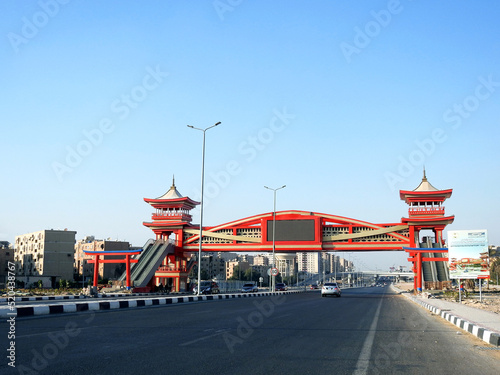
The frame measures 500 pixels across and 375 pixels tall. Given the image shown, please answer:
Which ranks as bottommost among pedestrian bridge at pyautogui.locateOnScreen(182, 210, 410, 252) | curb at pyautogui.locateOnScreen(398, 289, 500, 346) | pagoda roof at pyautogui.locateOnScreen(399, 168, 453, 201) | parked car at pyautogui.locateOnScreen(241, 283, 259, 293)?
parked car at pyautogui.locateOnScreen(241, 283, 259, 293)

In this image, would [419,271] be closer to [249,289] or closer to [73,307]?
[249,289]

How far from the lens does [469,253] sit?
29.0 m

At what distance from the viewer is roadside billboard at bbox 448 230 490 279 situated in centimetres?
2869

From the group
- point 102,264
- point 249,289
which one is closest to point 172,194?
point 249,289

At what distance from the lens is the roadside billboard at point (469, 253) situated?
2869 centimetres

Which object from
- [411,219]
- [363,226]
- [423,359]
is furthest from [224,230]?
[423,359]

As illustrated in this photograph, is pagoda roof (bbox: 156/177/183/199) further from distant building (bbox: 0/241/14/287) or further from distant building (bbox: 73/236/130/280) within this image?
distant building (bbox: 73/236/130/280)

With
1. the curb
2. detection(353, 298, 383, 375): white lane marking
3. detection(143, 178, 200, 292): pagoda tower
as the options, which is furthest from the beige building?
detection(353, 298, 383, 375): white lane marking

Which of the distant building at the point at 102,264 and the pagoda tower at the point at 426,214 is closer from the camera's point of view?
the pagoda tower at the point at 426,214

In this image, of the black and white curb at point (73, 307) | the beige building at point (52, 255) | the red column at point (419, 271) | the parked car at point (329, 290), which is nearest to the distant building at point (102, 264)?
the beige building at point (52, 255)

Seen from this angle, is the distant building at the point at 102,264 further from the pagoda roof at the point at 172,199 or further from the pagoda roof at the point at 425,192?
the pagoda roof at the point at 425,192

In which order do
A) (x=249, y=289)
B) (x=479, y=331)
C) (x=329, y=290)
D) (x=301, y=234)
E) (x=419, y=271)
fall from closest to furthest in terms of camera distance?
(x=479, y=331) < (x=329, y=290) < (x=249, y=289) < (x=419, y=271) < (x=301, y=234)

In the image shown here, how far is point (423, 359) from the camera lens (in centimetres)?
852

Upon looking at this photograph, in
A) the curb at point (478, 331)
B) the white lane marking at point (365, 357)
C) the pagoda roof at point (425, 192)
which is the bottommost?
the curb at point (478, 331)
